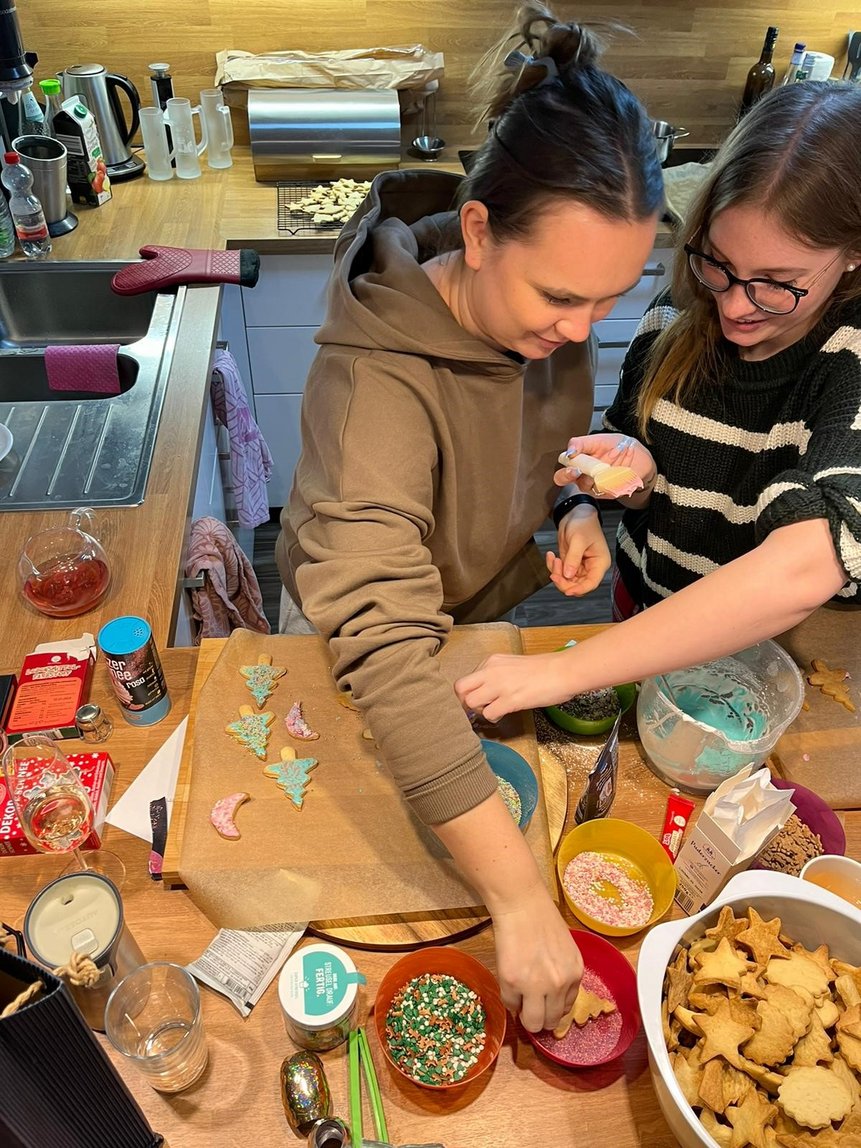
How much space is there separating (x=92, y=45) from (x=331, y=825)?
8.39ft

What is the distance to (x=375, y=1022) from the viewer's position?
0.82 metres

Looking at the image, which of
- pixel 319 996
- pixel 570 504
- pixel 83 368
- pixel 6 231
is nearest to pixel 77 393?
pixel 83 368

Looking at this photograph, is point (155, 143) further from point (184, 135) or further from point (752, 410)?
point (752, 410)

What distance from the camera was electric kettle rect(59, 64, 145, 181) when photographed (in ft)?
7.72

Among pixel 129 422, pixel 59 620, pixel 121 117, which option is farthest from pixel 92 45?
pixel 59 620

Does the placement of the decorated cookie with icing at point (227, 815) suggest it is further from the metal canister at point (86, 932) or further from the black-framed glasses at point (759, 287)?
the black-framed glasses at point (759, 287)

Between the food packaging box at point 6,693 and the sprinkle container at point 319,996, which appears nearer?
the sprinkle container at point 319,996

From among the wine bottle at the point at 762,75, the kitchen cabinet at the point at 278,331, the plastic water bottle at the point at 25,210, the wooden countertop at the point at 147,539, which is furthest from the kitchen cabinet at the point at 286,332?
the wine bottle at the point at 762,75

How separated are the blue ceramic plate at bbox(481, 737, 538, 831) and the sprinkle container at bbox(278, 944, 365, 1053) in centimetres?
26

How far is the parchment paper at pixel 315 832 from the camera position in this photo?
886 mm

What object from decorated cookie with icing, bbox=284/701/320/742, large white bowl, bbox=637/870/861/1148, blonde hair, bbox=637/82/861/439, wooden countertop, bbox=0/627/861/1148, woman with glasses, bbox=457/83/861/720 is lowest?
wooden countertop, bbox=0/627/861/1148

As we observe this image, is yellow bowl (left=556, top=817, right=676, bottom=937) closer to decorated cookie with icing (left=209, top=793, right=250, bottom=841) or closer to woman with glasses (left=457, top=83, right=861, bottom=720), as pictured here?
woman with glasses (left=457, top=83, right=861, bottom=720)

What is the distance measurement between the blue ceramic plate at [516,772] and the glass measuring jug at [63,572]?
2.09ft

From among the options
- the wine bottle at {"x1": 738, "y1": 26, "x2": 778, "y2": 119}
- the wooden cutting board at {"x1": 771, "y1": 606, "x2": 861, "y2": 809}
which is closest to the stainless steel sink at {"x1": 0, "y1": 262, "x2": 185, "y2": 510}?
the wooden cutting board at {"x1": 771, "y1": 606, "x2": 861, "y2": 809}
